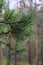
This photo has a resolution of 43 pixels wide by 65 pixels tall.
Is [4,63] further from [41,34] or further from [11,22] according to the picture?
[11,22]

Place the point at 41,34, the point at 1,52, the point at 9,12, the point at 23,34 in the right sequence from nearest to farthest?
the point at 9,12 → the point at 23,34 → the point at 1,52 → the point at 41,34

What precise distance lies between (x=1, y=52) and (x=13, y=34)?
2.96 meters

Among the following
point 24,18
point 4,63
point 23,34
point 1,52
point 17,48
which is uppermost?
point 24,18

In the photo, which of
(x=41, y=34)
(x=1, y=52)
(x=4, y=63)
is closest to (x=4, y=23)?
(x=1, y=52)

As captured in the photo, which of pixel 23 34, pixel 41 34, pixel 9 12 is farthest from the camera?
pixel 41 34

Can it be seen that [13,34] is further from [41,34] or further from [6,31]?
[41,34]

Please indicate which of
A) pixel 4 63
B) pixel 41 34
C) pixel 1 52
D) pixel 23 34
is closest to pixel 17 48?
pixel 23 34

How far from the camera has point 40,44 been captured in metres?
5.28

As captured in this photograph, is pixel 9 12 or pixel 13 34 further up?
pixel 9 12

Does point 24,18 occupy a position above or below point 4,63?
above

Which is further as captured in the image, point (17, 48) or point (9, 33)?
point (17, 48)

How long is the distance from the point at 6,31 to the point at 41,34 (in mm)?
3897

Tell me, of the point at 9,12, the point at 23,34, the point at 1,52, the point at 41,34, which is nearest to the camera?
the point at 9,12

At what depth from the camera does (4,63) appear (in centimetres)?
453
